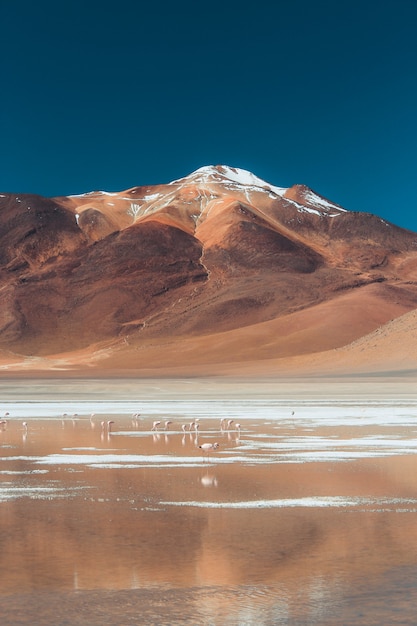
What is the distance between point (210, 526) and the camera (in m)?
10.8

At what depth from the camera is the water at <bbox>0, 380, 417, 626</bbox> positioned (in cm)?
743

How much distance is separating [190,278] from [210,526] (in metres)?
125

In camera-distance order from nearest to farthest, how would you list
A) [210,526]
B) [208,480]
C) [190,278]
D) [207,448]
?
1. [210,526]
2. [208,480]
3. [207,448]
4. [190,278]

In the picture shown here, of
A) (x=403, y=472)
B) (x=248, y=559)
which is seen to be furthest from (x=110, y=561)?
(x=403, y=472)

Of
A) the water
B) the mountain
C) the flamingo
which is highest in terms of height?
the mountain

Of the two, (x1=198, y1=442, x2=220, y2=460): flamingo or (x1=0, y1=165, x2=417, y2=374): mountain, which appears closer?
(x1=198, y1=442, x2=220, y2=460): flamingo

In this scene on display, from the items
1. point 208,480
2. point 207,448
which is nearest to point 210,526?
point 208,480

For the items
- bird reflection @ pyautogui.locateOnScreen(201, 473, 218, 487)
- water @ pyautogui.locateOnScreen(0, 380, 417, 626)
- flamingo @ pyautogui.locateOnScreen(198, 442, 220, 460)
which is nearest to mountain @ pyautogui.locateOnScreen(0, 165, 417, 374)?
water @ pyautogui.locateOnScreen(0, 380, 417, 626)

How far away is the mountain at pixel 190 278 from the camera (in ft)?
336

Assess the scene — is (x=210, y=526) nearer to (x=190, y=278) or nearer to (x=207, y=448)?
(x=207, y=448)

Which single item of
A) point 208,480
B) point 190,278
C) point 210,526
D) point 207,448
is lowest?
point 210,526

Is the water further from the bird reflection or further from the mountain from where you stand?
the mountain

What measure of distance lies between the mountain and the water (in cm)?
6767

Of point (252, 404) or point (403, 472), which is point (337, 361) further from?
point (403, 472)
